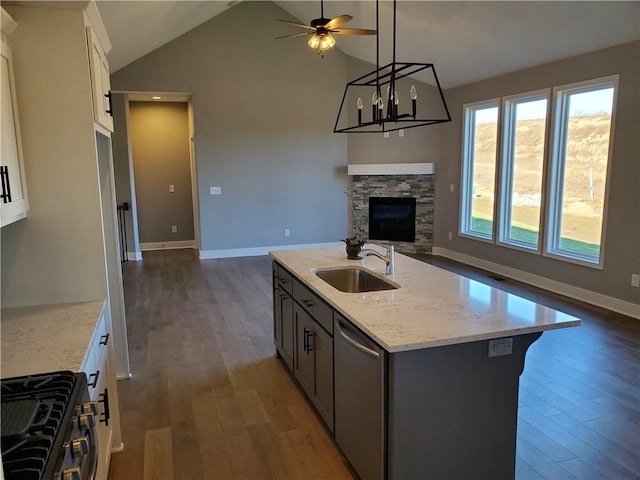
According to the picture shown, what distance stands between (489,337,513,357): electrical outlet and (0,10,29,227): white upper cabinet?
80.7 inches

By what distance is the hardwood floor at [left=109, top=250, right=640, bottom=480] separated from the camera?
2.46 metres

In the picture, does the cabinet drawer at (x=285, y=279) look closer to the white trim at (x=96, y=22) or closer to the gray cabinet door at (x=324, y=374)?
the gray cabinet door at (x=324, y=374)

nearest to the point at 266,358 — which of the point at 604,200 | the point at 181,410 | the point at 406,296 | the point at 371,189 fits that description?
the point at 181,410

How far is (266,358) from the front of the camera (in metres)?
3.81

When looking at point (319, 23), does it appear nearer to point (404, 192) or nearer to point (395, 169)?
point (395, 169)

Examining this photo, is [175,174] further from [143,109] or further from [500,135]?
[500,135]

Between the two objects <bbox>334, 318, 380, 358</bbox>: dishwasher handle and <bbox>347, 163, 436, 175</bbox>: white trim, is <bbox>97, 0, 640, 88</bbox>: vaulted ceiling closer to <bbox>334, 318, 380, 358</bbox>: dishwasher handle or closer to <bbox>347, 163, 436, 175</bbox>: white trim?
<bbox>347, 163, 436, 175</bbox>: white trim

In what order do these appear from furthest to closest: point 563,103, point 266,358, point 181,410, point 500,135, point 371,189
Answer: point 371,189 → point 500,135 → point 563,103 → point 266,358 → point 181,410

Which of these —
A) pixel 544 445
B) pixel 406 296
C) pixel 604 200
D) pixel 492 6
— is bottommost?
pixel 544 445

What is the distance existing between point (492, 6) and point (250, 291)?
13.7ft

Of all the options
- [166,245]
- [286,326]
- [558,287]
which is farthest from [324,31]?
[166,245]

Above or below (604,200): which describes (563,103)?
above

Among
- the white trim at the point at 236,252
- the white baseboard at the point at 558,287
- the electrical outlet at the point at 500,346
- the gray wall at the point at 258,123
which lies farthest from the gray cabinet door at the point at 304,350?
the gray wall at the point at 258,123

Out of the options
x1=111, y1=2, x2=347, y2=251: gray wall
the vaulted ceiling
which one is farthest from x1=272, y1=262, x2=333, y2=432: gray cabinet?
x1=111, y1=2, x2=347, y2=251: gray wall
